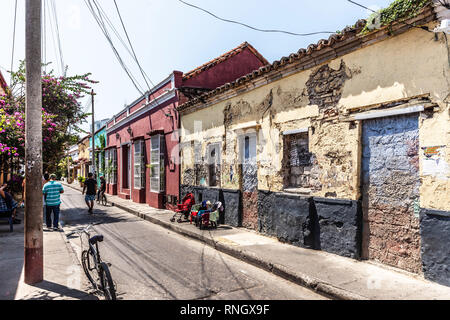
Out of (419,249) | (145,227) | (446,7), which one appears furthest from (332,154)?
(145,227)

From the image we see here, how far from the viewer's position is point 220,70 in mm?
13109

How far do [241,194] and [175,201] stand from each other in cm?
439

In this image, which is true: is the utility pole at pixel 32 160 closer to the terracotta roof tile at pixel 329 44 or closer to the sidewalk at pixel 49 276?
the sidewalk at pixel 49 276

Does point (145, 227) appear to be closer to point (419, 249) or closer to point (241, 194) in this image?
point (241, 194)

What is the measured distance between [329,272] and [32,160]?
15.8 ft

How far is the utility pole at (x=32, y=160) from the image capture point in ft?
15.0

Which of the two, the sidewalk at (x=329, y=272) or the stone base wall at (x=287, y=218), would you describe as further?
the stone base wall at (x=287, y=218)

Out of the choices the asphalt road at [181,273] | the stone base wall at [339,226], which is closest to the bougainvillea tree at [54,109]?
the asphalt road at [181,273]

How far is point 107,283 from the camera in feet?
12.9

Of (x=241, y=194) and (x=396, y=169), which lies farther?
(x=241, y=194)

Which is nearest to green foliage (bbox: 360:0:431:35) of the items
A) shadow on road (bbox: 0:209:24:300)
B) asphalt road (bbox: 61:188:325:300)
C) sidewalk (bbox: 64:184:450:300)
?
sidewalk (bbox: 64:184:450:300)

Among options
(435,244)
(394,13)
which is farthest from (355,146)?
(394,13)

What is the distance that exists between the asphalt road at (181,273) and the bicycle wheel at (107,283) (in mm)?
300
